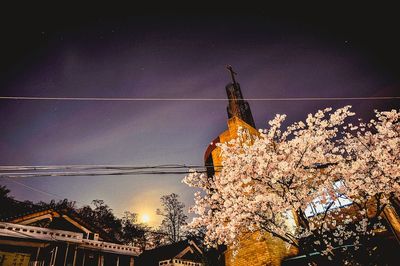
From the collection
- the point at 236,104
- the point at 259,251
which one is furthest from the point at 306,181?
the point at 236,104

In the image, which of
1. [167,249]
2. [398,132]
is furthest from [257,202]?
[167,249]

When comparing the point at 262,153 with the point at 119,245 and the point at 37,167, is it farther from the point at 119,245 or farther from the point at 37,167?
the point at 119,245

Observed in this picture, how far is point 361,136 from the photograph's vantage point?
15.7 meters

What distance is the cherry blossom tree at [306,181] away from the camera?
11.3m

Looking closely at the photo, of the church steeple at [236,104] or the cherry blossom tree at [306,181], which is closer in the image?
the cherry blossom tree at [306,181]

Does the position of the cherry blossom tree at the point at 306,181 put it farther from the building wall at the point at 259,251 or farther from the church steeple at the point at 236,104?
the church steeple at the point at 236,104

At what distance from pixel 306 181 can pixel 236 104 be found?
1370cm

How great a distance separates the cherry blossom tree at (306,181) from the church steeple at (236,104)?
980 cm

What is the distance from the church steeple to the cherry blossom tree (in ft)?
32.1

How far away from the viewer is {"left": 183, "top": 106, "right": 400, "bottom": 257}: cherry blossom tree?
37.0ft

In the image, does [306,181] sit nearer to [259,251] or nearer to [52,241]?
[259,251]

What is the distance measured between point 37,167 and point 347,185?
13.6m

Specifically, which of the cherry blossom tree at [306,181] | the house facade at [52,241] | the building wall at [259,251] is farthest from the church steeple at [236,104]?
the house facade at [52,241]

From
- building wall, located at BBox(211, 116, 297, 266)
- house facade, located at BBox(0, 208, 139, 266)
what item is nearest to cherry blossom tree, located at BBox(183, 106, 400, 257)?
building wall, located at BBox(211, 116, 297, 266)
